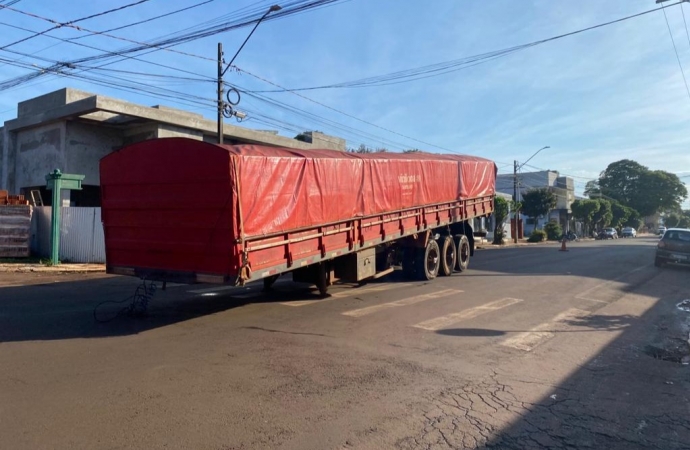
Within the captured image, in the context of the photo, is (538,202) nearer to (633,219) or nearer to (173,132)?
(173,132)

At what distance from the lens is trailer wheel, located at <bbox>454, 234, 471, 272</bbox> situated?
52.2 ft

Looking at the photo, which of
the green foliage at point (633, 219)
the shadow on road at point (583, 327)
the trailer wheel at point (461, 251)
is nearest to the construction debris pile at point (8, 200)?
the trailer wheel at point (461, 251)

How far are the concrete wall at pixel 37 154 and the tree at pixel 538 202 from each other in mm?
40388

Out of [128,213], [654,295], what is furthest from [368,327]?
[654,295]

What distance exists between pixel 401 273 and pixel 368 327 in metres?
6.92

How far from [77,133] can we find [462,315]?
18890 mm

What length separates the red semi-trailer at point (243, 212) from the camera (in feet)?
25.0

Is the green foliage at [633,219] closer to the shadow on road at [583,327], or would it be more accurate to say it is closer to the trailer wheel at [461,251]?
the trailer wheel at [461,251]

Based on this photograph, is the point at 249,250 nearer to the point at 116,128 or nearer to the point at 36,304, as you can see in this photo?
the point at 36,304

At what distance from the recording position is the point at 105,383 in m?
5.38

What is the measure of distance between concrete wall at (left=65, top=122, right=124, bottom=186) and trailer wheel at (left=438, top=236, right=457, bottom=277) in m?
15.4

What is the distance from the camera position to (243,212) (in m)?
7.61

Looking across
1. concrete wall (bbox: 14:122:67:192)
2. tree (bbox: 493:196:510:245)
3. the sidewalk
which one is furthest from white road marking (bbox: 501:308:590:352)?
tree (bbox: 493:196:510:245)

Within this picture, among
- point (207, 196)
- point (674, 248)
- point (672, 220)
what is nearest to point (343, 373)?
point (207, 196)
